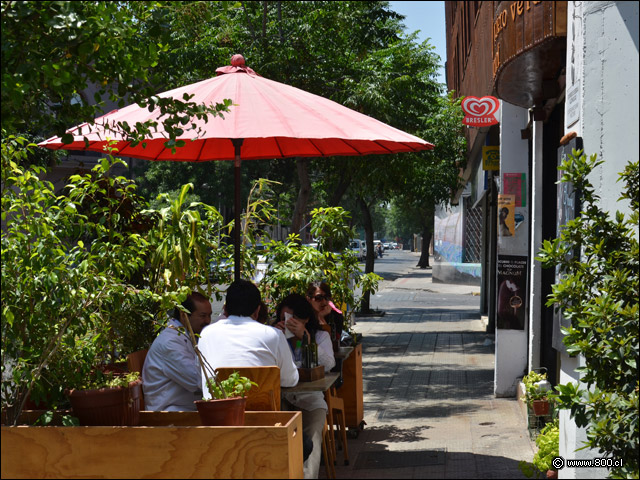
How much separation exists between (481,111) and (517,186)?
2.27 metres

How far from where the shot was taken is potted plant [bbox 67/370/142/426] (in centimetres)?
404

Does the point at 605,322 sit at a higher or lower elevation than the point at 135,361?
higher

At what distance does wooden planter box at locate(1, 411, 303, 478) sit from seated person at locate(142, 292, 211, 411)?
1540 mm

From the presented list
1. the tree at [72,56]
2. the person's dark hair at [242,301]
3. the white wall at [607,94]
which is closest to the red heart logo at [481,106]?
the person's dark hair at [242,301]

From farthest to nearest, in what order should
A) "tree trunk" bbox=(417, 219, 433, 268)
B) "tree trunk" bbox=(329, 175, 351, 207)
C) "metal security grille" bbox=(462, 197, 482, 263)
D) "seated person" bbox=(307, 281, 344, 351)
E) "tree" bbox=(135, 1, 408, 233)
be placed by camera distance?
"tree trunk" bbox=(417, 219, 433, 268) → "metal security grille" bbox=(462, 197, 482, 263) → "tree trunk" bbox=(329, 175, 351, 207) → "tree" bbox=(135, 1, 408, 233) → "seated person" bbox=(307, 281, 344, 351)

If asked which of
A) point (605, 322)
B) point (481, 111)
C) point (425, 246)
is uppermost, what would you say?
point (481, 111)

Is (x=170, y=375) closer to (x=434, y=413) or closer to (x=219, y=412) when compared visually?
(x=219, y=412)

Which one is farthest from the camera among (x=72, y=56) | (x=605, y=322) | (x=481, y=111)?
(x=481, y=111)

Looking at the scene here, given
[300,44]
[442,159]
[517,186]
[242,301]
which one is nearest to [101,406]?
[242,301]

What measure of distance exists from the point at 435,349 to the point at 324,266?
693 cm

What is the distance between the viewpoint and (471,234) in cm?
3183

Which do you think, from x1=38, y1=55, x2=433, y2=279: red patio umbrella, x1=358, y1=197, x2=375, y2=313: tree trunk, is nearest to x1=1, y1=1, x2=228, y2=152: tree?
x1=38, y1=55, x2=433, y2=279: red patio umbrella

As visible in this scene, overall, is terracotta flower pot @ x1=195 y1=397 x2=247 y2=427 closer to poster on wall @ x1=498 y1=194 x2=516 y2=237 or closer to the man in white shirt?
the man in white shirt

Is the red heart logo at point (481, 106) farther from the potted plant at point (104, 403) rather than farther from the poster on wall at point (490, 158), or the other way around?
the potted plant at point (104, 403)
